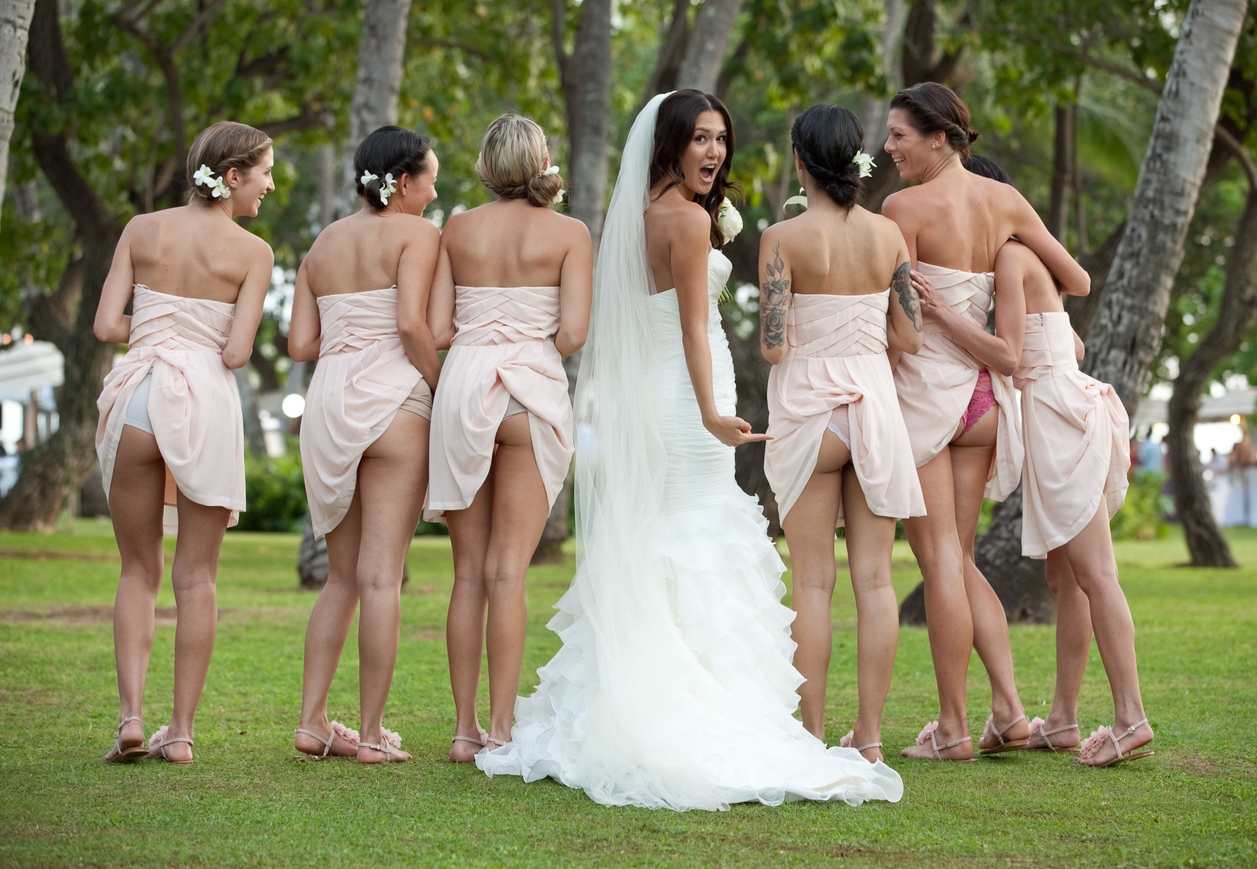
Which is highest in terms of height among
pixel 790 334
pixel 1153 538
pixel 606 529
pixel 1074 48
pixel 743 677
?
pixel 1074 48

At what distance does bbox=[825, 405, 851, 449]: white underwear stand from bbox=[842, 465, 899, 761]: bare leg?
15cm

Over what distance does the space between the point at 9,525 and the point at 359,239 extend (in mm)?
16216

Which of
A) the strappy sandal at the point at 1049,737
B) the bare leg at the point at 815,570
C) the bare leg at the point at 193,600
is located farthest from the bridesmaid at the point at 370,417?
the strappy sandal at the point at 1049,737

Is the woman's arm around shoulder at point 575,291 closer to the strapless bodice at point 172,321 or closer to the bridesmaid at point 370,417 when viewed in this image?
the bridesmaid at point 370,417

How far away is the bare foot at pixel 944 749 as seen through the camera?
17.2 feet

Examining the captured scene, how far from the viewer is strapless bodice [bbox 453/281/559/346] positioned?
16.8 ft

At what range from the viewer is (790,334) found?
5.12 meters

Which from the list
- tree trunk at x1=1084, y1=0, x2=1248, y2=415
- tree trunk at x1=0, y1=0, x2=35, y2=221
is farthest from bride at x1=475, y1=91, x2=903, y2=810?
tree trunk at x1=1084, y1=0, x2=1248, y2=415

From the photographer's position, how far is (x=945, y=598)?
521 cm

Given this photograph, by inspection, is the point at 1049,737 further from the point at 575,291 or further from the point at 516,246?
the point at 516,246

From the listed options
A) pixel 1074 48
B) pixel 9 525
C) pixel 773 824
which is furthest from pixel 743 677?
pixel 9 525

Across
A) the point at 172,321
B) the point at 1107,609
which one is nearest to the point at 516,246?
the point at 172,321

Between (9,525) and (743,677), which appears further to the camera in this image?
(9,525)

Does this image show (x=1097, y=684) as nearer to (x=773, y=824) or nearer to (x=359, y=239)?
(x=773, y=824)
